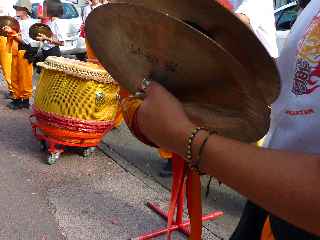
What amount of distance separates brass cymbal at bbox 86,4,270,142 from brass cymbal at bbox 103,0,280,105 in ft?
0.08

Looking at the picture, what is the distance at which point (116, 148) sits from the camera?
520 centimetres

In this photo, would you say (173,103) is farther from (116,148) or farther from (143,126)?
(116,148)

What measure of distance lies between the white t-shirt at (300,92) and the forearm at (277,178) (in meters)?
0.23

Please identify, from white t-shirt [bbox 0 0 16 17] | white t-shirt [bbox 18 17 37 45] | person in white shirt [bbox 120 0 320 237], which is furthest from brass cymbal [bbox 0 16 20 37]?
person in white shirt [bbox 120 0 320 237]

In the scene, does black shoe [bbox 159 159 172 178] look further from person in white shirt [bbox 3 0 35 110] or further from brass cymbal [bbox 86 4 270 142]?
brass cymbal [bbox 86 4 270 142]

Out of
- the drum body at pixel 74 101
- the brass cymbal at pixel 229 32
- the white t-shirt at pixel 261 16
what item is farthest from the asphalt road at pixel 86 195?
the brass cymbal at pixel 229 32

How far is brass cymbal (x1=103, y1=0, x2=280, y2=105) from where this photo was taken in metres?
0.84

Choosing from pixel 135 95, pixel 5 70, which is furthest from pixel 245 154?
pixel 5 70

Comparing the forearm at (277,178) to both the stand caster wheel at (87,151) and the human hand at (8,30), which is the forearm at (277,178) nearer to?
the stand caster wheel at (87,151)

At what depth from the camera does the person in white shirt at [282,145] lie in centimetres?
74

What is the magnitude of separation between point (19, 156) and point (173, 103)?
13.5ft

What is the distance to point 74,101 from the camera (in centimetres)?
436

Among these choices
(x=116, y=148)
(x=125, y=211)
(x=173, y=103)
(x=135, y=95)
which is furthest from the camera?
(x=116, y=148)

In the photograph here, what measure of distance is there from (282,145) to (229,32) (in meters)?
0.36
